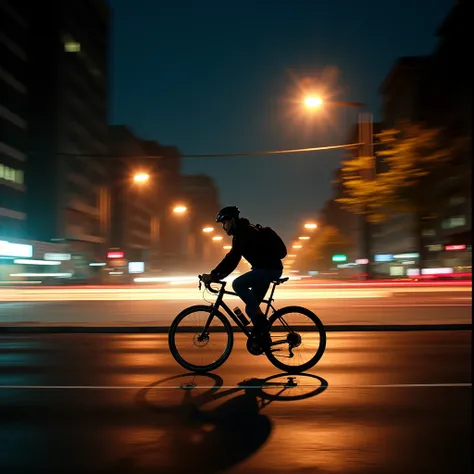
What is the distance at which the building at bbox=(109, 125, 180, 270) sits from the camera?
110 meters

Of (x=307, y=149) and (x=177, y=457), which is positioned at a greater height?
(x=307, y=149)

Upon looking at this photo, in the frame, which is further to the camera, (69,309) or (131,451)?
(69,309)

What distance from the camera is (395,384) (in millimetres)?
6781

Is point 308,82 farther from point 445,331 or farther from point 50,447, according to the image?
point 50,447

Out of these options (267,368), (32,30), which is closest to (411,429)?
(267,368)

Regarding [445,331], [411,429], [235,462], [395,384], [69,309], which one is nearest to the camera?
[235,462]

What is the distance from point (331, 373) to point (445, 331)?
5.43m

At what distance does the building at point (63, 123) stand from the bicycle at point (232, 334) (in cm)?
6894

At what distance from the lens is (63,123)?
269ft

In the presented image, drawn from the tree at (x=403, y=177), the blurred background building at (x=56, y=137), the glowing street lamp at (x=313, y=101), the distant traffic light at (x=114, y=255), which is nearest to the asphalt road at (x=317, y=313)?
the tree at (x=403, y=177)

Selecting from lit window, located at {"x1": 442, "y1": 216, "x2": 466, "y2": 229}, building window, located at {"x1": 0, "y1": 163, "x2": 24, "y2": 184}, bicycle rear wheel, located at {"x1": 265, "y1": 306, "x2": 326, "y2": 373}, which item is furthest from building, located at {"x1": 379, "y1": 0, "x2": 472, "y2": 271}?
building window, located at {"x1": 0, "y1": 163, "x2": 24, "y2": 184}

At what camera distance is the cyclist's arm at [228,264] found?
7297mm

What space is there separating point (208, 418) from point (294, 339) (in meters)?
2.18

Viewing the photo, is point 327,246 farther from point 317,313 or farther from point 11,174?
point 317,313
